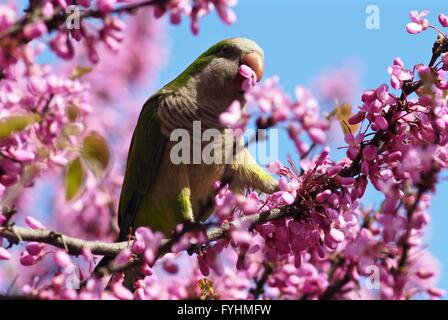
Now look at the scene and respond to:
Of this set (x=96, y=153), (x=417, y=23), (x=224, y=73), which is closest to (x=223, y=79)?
(x=224, y=73)

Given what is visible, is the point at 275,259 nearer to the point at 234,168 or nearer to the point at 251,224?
the point at 251,224

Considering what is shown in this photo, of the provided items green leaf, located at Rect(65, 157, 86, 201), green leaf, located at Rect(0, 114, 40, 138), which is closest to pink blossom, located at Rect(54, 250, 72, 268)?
green leaf, located at Rect(65, 157, 86, 201)

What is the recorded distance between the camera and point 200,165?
14.9ft

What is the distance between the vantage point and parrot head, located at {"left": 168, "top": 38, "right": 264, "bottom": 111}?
15.8 ft

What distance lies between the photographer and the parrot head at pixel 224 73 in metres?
4.82

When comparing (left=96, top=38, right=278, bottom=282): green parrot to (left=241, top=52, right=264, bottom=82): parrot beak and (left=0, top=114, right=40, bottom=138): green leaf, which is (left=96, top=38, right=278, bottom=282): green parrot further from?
(left=0, top=114, right=40, bottom=138): green leaf

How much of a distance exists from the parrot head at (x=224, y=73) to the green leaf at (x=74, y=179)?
2.33 meters

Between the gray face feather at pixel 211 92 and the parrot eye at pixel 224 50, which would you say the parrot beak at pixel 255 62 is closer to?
the gray face feather at pixel 211 92

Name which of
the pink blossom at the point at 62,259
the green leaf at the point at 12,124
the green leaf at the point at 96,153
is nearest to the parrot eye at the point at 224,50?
the green leaf at the point at 96,153

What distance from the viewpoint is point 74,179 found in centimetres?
253
